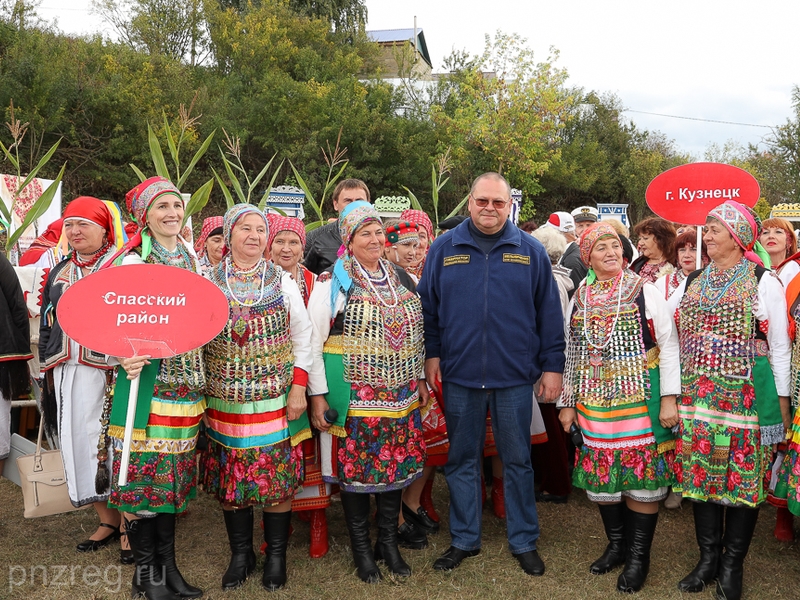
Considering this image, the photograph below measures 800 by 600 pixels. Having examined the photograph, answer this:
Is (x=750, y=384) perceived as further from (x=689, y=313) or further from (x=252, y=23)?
(x=252, y=23)

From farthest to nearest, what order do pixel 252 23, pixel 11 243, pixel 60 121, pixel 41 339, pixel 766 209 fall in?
pixel 252 23
pixel 766 209
pixel 60 121
pixel 11 243
pixel 41 339

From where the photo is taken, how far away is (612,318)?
3121mm

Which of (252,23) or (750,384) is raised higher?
(252,23)

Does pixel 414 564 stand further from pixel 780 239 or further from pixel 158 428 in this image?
pixel 780 239

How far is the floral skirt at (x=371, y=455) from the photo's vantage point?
10.6 ft

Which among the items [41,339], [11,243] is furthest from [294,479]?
→ [11,243]

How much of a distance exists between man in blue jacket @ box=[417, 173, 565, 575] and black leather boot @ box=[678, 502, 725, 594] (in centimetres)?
71

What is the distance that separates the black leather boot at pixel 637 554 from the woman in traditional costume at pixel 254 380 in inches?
63.9

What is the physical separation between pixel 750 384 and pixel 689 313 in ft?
1.34

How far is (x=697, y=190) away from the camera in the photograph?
4254mm

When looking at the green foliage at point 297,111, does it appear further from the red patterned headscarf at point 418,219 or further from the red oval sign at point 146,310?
the red oval sign at point 146,310

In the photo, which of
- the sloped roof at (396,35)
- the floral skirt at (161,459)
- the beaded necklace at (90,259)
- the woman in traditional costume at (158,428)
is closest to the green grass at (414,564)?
the woman in traditional costume at (158,428)

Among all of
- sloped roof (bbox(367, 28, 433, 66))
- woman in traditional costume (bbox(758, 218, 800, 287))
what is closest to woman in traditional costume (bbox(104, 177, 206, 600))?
woman in traditional costume (bbox(758, 218, 800, 287))

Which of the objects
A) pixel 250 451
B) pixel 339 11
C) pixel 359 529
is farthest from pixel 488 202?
pixel 339 11
